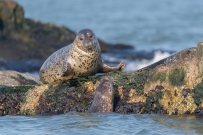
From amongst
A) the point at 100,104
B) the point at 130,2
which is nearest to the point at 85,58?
the point at 100,104

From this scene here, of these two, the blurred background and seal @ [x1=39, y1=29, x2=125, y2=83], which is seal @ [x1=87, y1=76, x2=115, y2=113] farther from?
the blurred background

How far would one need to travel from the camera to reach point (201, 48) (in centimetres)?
779

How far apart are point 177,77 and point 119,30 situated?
28218 mm

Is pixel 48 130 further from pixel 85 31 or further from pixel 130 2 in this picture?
pixel 130 2

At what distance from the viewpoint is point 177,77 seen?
26.1 feet

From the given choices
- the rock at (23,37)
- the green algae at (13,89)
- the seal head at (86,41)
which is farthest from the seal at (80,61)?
the rock at (23,37)

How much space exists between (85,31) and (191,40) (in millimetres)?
19223

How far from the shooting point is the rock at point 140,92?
25.7ft

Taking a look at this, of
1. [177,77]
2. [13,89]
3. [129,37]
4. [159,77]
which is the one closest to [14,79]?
[13,89]

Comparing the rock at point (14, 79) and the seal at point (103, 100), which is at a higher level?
the rock at point (14, 79)

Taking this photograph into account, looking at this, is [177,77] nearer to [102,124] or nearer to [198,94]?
[198,94]

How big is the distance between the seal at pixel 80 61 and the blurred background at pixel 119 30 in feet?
28.2

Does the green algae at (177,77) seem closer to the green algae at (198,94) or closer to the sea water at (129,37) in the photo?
the green algae at (198,94)

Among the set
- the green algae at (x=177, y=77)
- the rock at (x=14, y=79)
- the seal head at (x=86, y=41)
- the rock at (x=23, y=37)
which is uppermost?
the rock at (x=23, y=37)
